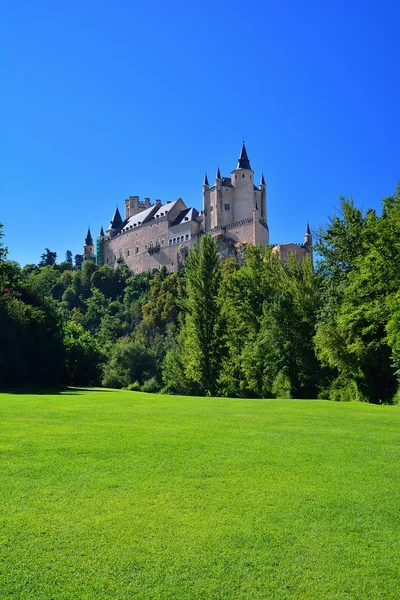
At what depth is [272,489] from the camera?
20.8ft

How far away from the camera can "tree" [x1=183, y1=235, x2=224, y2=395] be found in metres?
Result: 35.7

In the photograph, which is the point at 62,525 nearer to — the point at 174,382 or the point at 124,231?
the point at 174,382

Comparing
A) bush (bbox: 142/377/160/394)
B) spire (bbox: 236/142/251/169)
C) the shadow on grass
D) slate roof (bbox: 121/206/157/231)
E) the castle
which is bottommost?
bush (bbox: 142/377/160/394)

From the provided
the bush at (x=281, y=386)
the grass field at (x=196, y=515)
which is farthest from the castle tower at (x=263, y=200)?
the grass field at (x=196, y=515)

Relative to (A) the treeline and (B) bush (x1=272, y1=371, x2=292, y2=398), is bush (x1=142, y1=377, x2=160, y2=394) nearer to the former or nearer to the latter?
(A) the treeline

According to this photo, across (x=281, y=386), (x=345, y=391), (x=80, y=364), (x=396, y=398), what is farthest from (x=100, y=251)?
(x=396, y=398)

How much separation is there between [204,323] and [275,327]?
7.09 metres

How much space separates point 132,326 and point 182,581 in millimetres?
86720

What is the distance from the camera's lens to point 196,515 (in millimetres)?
5484

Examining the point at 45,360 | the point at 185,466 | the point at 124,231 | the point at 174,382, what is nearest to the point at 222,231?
the point at 124,231

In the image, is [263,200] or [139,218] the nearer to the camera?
[263,200]

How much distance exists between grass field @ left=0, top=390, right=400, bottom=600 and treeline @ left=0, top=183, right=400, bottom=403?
510 inches

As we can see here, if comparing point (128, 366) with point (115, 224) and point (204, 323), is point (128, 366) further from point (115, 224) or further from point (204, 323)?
point (115, 224)

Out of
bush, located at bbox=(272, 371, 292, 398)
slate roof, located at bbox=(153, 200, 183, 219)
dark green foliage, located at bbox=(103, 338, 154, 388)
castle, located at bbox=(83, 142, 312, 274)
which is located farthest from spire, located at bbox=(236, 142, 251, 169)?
bush, located at bbox=(272, 371, 292, 398)
